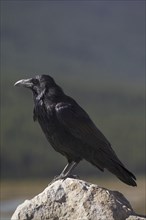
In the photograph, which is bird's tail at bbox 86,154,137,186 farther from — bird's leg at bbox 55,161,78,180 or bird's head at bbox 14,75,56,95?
bird's head at bbox 14,75,56,95

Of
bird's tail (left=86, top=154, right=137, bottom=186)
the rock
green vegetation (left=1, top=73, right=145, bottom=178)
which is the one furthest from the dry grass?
the rock

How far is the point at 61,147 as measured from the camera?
855 cm

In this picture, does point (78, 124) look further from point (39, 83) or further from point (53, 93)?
point (39, 83)

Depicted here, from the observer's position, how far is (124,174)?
8570 millimetres

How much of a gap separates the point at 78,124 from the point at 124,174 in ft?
1.76

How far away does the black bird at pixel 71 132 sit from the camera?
8516 millimetres

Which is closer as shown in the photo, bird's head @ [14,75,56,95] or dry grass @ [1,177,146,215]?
bird's head @ [14,75,56,95]

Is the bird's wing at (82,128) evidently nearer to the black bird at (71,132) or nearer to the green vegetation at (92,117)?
the black bird at (71,132)

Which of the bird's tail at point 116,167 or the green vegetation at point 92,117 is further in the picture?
the green vegetation at point 92,117

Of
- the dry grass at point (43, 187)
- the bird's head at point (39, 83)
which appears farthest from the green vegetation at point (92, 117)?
the bird's head at point (39, 83)

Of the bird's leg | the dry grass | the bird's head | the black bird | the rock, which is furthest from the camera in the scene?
the dry grass

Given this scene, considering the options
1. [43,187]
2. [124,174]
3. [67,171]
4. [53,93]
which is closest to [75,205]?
[67,171]

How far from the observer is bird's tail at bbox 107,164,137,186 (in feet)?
28.0

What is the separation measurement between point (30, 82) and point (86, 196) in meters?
1.35
